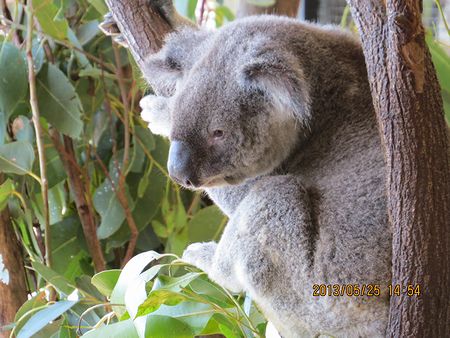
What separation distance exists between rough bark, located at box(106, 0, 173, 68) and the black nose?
0.37 metres

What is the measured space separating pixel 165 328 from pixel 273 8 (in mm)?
1506

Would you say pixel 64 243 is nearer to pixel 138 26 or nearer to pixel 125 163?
pixel 125 163

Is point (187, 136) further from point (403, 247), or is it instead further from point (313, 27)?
point (403, 247)

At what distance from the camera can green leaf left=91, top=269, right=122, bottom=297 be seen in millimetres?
1796

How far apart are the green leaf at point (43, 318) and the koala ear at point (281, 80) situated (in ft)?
2.65

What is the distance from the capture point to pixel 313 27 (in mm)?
1798

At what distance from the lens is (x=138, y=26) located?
1.88 metres

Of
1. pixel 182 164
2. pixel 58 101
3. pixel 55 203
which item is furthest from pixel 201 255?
pixel 55 203

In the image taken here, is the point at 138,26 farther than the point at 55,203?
No

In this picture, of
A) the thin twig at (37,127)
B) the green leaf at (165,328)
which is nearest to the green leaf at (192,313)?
the green leaf at (165,328)

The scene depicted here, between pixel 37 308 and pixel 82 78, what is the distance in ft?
3.80

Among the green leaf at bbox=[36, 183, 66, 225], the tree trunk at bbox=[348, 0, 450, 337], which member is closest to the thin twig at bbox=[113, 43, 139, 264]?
the green leaf at bbox=[36, 183, 66, 225]

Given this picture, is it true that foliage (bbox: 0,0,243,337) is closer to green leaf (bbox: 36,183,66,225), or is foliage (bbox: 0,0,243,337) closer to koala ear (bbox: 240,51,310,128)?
green leaf (bbox: 36,183,66,225)

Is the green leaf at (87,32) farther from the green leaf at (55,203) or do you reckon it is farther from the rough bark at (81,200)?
the green leaf at (55,203)
